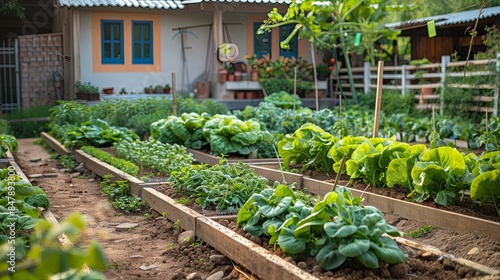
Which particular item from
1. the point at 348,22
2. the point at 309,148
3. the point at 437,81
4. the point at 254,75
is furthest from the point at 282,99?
the point at 309,148

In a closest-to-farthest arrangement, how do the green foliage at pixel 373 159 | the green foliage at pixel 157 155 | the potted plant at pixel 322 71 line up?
the green foliage at pixel 373 159 → the green foliage at pixel 157 155 → the potted plant at pixel 322 71

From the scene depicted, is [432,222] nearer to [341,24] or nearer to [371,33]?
[341,24]

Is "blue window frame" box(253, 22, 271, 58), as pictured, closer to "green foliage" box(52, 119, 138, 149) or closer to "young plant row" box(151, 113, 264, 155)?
"green foliage" box(52, 119, 138, 149)

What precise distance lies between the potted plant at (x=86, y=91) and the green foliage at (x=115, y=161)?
589 centimetres

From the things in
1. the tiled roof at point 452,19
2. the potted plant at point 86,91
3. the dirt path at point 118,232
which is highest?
the tiled roof at point 452,19

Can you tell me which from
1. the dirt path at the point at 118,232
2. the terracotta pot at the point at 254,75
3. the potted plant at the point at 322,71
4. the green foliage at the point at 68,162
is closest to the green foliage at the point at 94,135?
the green foliage at the point at 68,162

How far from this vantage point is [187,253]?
4.77 metres

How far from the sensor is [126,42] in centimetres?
1702

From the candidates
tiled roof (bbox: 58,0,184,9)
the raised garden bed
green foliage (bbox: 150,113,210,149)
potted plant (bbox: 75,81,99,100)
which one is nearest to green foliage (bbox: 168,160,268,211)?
Answer: the raised garden bed

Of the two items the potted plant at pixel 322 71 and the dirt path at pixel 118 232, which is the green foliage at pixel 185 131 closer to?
the dirt path at pixel 118 232

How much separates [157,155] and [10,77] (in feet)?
29.4

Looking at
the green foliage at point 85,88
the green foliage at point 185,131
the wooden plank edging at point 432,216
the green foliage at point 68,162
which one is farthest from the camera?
the green foliage at point 85,88

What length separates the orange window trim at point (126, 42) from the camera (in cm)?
1666

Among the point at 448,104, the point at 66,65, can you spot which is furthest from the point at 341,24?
the point at 66,65
